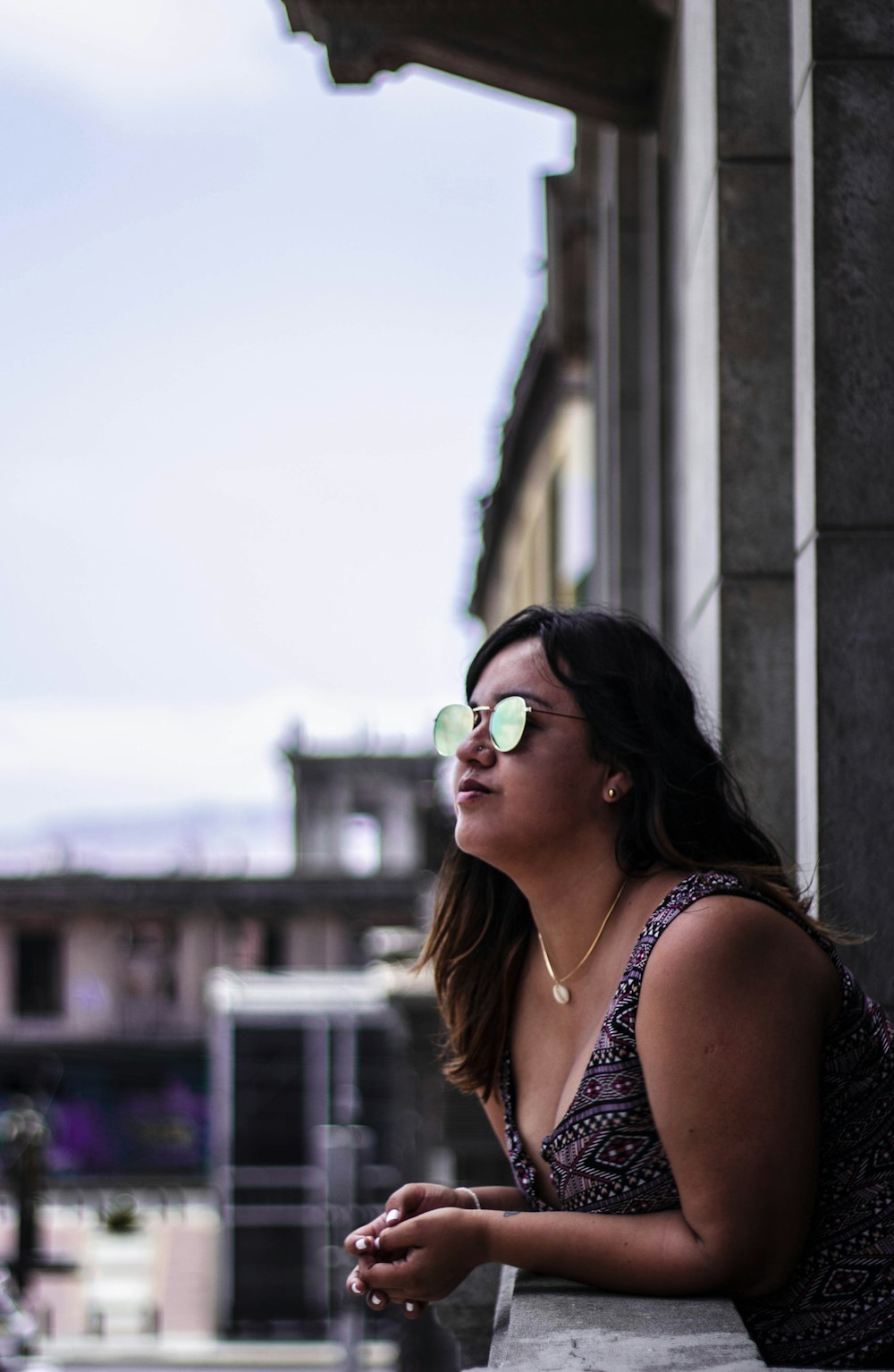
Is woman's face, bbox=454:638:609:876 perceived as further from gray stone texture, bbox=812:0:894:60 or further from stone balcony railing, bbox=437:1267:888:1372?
gray stone texture, bbox=812:0:894:60

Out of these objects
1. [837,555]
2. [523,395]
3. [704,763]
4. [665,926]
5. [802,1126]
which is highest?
[523,395]

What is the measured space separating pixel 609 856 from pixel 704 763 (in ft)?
0.71

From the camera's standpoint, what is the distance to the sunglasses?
2.67 meters

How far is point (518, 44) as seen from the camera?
22.2 feet

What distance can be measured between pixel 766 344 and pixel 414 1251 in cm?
259

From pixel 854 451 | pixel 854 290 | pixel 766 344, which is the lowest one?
pixel 854 451

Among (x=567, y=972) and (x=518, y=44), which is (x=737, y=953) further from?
(x=518, y=44)

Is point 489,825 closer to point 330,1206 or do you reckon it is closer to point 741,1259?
point 741,1259

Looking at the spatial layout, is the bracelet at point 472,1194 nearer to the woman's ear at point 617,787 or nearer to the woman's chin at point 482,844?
the woman's chin at point 482,844

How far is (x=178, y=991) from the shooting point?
152ft

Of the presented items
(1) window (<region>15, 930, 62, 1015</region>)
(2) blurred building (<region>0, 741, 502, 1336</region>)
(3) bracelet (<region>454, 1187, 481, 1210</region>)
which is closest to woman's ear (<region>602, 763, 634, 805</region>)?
(3) bracelet (<region>454, 1187, 481, 1210</region>)

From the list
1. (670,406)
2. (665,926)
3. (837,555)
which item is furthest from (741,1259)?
(670,406)

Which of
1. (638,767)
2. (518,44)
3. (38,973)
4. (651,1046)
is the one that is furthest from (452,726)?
(38,973)

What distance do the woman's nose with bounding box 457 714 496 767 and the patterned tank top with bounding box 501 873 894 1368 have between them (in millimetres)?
456
